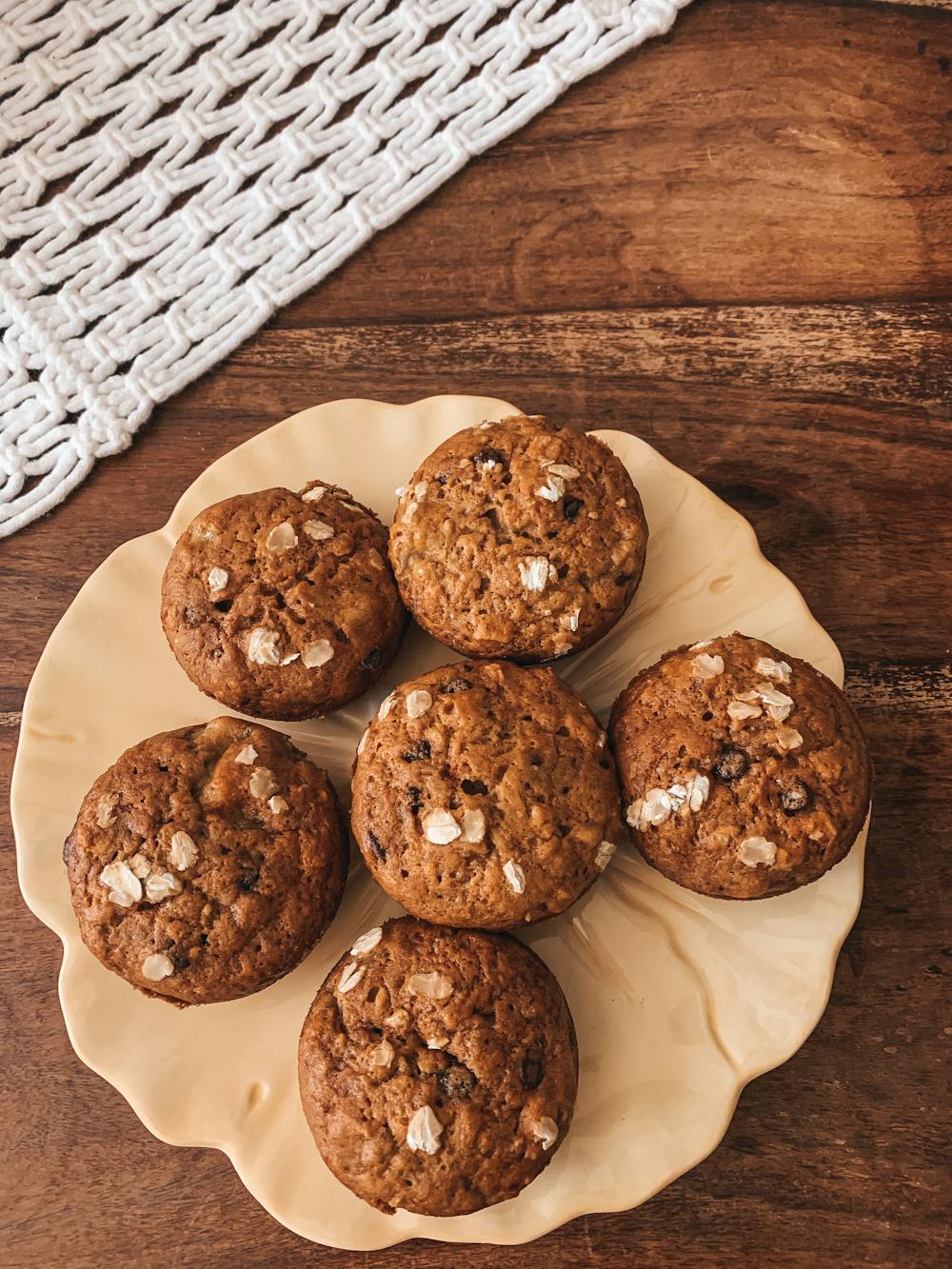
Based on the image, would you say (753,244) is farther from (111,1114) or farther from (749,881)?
(111,1114)

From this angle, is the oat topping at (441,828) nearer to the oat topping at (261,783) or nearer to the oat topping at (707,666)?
the oat topping at (261,783)

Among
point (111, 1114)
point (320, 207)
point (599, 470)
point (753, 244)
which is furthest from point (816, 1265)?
point (320, 207)

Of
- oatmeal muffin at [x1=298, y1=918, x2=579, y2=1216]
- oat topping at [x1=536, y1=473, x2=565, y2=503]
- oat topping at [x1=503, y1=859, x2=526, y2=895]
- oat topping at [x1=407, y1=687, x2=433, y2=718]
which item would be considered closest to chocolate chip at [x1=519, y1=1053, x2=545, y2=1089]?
oatmeal muffin at [x1=298, y1=918, x2=579, y2=1216]

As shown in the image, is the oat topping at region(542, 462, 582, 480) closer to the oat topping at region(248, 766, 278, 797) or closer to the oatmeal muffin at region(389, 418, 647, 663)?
the oatmeal muffin at region(389, 418, 647, 663)

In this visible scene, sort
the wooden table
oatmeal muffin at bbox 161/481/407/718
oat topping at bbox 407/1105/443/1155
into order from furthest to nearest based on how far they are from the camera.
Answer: the wooden table, oatmeal muffin at bbox 161/481/407/718, oat topping at bbox 407/1105/443/1155

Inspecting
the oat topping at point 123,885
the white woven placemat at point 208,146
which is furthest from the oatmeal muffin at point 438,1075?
the white woven placemat at point 208,146

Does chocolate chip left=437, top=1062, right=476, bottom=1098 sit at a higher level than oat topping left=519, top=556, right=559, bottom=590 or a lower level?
lower
